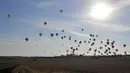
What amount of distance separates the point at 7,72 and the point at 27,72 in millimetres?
3108

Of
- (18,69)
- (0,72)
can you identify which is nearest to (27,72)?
(18,69)

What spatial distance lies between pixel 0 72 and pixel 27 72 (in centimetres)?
527

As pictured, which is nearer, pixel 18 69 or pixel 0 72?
pixel 18 69

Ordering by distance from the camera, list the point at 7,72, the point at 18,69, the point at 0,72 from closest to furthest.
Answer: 1. the point at 18,69
2. the point at 7,72
3. the point at 0,72

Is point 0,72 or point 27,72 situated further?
point 0,72

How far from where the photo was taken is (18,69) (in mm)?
24016

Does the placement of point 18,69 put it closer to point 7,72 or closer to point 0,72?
point 7,72

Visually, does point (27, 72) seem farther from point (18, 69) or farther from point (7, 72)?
point (7, 72)

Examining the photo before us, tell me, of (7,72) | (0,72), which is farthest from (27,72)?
(0,72)

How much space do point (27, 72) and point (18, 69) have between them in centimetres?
94

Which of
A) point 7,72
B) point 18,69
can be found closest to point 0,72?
point 7,72

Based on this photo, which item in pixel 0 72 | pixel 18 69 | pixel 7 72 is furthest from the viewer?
pixel 0 72

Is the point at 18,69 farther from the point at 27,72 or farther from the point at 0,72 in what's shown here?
the point at 0,72

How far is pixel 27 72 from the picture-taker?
2434 centimetres
